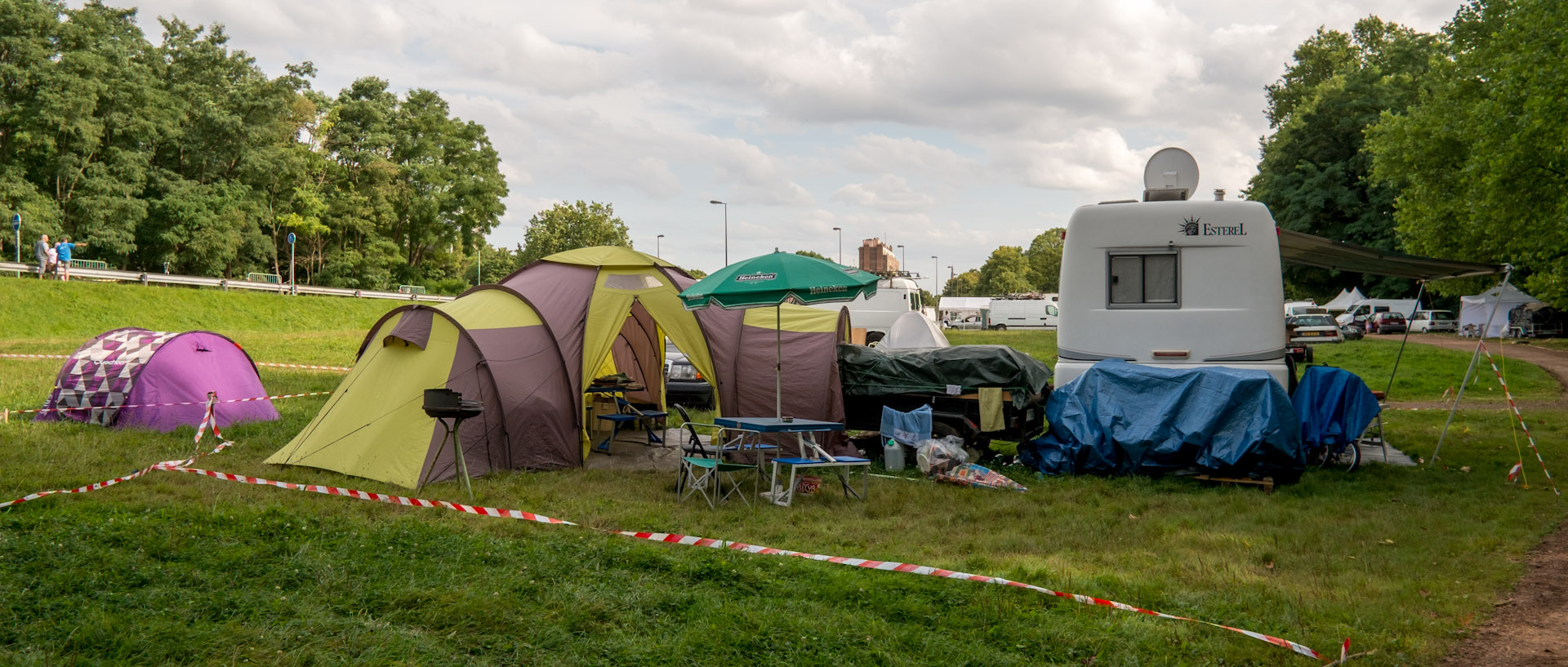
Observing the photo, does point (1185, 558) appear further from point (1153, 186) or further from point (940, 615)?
point (1153, 186)

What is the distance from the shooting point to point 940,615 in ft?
16.9

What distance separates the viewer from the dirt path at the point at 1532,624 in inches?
186

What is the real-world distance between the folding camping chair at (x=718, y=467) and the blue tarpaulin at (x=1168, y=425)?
2992 mm

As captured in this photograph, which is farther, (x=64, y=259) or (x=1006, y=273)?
(x=1006, y=273)

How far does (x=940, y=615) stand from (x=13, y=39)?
4239 cm

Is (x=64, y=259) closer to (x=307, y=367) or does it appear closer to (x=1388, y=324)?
(x=307, y=367)

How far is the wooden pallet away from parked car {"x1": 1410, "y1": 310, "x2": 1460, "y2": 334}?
40261 mm

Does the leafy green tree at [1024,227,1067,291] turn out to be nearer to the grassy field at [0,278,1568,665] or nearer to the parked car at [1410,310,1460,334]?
the parked car at [1410,310,1460,334]

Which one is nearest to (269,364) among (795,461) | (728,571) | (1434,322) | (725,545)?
(795,461)

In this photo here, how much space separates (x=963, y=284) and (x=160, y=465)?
399ft

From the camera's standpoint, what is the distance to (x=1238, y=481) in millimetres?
9016

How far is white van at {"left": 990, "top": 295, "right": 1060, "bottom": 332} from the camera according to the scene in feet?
187

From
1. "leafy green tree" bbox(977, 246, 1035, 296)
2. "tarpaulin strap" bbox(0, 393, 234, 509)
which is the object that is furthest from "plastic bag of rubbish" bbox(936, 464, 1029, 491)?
"leafy green tree" bbox(977, 246, 1035, 296)

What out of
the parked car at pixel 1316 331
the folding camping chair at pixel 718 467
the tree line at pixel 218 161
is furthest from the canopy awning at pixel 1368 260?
the tree line at pixel 218 161
